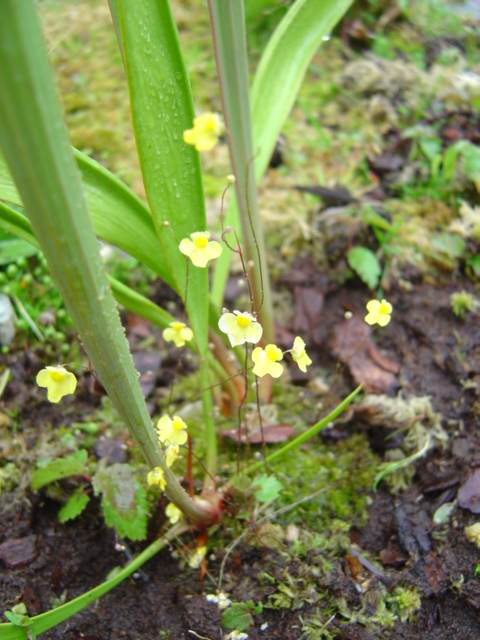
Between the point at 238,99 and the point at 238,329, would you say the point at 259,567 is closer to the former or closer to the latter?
the point at 238,329

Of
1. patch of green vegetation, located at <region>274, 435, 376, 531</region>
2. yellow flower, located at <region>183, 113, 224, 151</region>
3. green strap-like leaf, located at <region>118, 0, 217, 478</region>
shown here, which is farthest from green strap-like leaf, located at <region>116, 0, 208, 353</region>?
patch of green vegetation, located at <region>274, 435, 376, 531</region>

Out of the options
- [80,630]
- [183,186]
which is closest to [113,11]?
[183,186]

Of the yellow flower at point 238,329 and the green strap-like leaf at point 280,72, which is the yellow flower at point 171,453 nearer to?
the yellow flower at point 238,329

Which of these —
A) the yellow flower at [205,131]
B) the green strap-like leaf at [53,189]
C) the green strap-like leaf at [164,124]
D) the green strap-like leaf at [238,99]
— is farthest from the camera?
the green strap-like leaf at [238,99]

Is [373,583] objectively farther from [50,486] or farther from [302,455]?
[50,486]

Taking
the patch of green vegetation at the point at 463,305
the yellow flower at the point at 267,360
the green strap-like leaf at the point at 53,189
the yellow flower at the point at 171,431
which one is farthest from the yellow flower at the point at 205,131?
the patch of green vegetation at the point at 463,305

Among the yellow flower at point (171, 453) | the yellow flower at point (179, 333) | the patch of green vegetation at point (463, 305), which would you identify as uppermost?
the yellow flower at point (179, 333)

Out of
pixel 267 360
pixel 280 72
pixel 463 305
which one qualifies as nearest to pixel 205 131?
pixel 267 360
